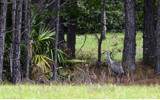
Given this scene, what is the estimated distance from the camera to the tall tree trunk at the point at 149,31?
70.8ft

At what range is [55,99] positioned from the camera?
309 inches

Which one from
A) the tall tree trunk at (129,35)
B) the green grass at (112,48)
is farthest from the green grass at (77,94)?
the green grass at (112,48)

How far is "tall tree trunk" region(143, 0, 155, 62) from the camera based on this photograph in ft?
70.8

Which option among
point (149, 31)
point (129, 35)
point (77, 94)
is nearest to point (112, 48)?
point (149, 31)

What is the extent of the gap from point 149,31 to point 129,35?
105 inches

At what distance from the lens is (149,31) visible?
71.1 feet

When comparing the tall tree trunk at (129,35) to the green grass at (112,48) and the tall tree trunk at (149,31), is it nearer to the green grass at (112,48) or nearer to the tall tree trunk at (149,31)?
the green grass at (112,48)

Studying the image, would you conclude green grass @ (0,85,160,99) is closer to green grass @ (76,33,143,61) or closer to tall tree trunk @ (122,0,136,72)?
tall tree trunk @ (122,0,136,72)

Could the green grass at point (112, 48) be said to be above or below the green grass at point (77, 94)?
above

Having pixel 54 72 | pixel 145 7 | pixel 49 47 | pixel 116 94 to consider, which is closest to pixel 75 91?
pixel 116 94

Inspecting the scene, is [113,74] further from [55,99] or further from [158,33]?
[55,99]

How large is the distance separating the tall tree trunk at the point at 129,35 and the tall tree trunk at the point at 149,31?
8.06 feet

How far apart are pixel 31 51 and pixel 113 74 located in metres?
4.45

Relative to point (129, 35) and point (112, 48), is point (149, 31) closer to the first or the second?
point (129, 35)
